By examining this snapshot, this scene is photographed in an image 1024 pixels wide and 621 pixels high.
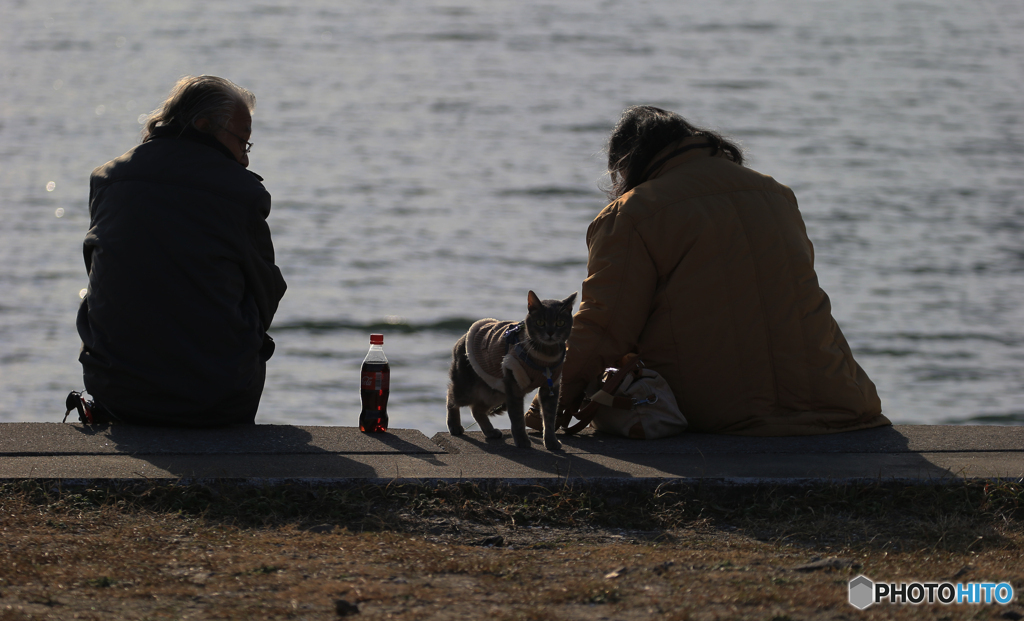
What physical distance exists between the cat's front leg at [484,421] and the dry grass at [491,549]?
3.43 feet

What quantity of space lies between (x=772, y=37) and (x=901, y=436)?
35.3m

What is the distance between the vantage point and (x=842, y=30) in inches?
1521

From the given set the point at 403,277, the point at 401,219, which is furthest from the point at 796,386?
the point at 401,219

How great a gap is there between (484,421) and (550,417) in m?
0.48

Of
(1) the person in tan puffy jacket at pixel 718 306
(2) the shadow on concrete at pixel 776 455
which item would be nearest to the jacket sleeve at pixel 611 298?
(1) the person in tan puffy jacket at pixel 718 306

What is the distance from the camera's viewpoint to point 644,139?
16.9 ft

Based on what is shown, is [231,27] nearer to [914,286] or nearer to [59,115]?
[59,115]

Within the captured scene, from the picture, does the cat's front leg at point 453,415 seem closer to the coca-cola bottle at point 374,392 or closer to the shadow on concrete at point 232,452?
the coca-cola bottle at point 374,392

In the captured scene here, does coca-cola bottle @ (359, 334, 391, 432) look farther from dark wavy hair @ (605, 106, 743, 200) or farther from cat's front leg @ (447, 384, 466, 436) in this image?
dark wavy hair @ (605, 106, 743, 200)

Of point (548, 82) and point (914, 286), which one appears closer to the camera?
point (914, 286)

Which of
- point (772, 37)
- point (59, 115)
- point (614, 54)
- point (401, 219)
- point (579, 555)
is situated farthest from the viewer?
point (772, 37)

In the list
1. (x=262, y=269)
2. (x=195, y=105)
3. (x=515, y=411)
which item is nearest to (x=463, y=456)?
(x=515, y=411)

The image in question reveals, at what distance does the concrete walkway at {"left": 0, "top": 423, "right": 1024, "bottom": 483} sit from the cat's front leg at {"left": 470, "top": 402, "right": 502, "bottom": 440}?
0.08 metres

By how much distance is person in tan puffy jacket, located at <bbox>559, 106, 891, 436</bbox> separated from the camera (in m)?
4.87
